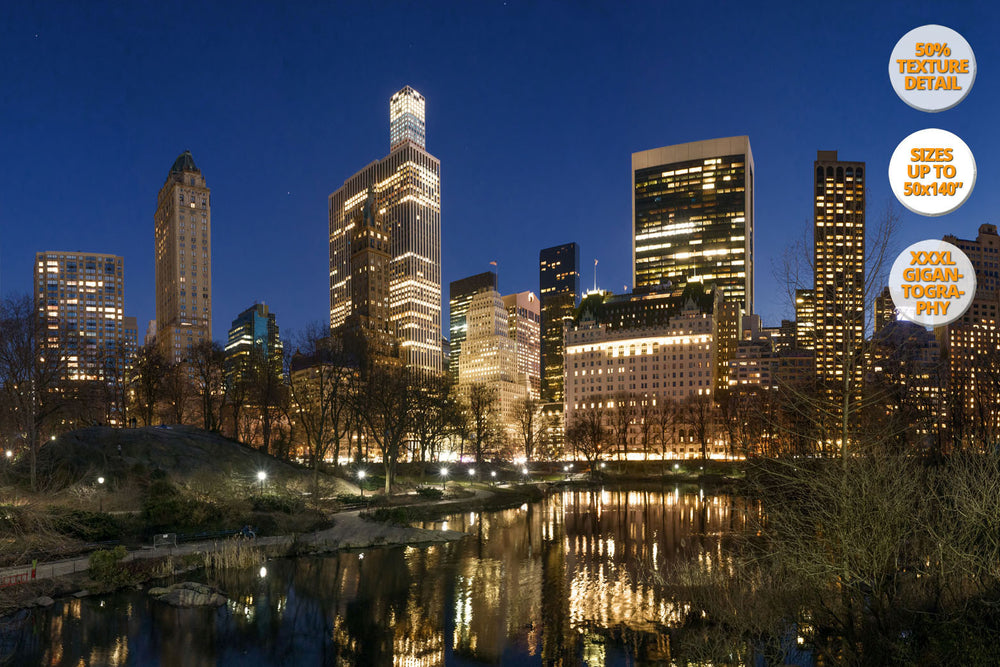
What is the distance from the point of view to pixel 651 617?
85.3 ft

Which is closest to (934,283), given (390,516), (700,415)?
(390,516)

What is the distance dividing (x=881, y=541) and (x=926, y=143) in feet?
28.5

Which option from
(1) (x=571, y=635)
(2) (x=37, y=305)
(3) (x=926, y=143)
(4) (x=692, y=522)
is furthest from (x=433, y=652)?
(2) (x=37, y=305)

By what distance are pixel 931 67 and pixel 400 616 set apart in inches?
1026

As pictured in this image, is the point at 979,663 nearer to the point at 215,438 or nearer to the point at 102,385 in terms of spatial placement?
the point at 215,438

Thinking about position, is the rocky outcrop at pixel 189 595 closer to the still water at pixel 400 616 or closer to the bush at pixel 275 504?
the still water at pixel 400 616

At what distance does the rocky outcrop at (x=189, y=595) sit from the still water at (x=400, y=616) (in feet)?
1.69

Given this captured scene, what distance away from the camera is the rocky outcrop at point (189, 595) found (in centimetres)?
2825

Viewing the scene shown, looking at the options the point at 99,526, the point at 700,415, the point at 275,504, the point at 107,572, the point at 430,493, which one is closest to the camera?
the point at 107,572

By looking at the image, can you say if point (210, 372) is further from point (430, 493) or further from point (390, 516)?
point (390, 516)

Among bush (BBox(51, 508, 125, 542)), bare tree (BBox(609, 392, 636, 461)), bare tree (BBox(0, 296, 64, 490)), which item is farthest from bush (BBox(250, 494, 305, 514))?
bare tree (BBox(609, 392, 636, 461))

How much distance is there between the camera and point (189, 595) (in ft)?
93.8

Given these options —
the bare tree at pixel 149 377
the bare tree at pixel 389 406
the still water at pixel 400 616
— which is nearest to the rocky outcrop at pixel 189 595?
the still water at pixel 400 616

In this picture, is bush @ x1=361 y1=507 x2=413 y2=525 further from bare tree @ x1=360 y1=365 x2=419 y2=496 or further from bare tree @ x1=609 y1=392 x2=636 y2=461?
bare tree @ x1=609 y1=392 x2=636 y2=461
